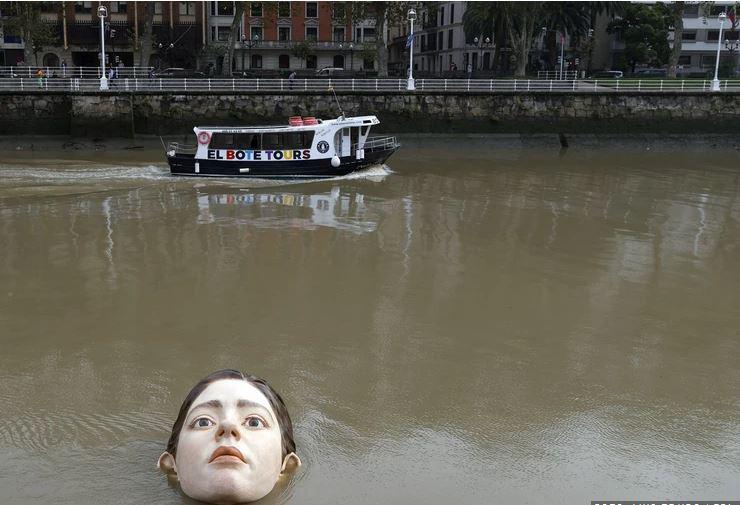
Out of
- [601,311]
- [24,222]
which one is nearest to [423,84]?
[24,222]

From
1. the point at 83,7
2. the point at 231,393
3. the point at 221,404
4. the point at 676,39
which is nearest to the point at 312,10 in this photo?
the point at 83,7

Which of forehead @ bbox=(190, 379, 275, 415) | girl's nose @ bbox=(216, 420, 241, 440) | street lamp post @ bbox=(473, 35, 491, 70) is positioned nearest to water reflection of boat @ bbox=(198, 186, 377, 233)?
forehead @ bbox=(190, 379, 275, 415)

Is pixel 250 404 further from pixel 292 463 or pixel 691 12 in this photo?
pixel 691 12

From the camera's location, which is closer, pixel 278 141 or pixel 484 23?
pixel 278 141

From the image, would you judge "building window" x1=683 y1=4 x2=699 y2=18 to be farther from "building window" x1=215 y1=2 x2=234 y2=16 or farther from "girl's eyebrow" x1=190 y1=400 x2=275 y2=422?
"girl's eyebrow" x1=190 y1=400 x2=275 y2=422

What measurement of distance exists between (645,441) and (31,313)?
803 centimetres

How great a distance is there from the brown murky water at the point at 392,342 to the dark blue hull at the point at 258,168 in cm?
558

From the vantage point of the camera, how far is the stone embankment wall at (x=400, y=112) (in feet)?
115

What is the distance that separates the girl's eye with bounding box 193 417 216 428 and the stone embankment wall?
3224 cm

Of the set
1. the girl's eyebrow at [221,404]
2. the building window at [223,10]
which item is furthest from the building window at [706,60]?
the girl's eyebrow at [221,404]

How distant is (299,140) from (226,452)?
2171cm

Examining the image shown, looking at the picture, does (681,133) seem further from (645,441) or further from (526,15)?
(645,441)

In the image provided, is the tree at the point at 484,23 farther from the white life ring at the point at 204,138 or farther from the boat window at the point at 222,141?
the white life ring at the point at 204,138

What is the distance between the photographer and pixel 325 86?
128 feet
